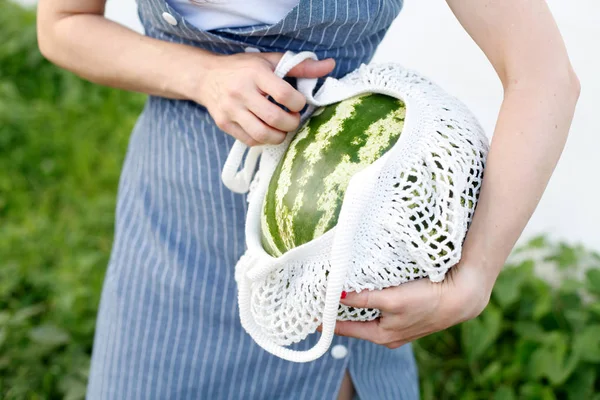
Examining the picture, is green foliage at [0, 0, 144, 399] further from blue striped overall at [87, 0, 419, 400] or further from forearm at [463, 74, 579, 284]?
forearm at [463, 74, 579, 284]

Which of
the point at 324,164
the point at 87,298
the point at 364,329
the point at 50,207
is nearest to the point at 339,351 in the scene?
the point at 364,329

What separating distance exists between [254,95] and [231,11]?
0.23 metres

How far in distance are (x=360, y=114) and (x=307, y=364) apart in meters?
0.72

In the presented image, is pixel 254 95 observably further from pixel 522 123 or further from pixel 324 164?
pixel 522 123

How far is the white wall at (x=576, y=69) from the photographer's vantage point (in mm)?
3037

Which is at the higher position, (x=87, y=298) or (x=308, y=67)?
(x=308, y=67)

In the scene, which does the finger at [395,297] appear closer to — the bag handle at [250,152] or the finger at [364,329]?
the finger at [364,329]

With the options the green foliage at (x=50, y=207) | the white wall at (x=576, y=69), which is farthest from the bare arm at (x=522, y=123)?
the green foliage at (x=50, y=207)

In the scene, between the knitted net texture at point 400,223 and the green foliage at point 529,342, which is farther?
the green foliage at point 529,342

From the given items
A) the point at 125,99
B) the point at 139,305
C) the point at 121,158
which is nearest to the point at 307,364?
the point at 139,305

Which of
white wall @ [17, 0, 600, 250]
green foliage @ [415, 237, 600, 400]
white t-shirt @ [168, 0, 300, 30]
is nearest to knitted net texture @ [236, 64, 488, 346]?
white t-shirt @ [168, 0, 300, 30]

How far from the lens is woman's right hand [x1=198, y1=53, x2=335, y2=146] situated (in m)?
1.38

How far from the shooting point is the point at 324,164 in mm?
1359

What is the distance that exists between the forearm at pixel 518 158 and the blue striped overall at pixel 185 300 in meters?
0.61
